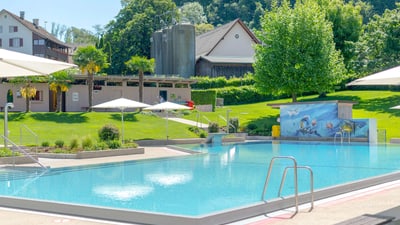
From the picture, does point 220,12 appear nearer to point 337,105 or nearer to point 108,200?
point 337,105

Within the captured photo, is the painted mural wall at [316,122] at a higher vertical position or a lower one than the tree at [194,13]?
lower

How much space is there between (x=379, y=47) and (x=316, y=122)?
777 inches

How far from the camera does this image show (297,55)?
140 feet

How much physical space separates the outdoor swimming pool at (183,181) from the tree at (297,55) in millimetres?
19104

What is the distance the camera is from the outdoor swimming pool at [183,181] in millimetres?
11555

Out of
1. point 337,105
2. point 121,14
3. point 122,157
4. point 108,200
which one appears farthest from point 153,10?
point 108,200

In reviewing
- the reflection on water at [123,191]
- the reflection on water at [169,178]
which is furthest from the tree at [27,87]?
the reflection on water at [123,191]

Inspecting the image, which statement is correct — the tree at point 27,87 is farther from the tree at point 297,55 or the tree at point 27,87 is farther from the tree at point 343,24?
the tree at point 343,24

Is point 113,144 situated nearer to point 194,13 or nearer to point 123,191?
point 123,191

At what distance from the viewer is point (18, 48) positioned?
7394 cm

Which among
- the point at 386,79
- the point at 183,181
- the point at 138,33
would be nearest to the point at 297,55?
the point at 183,181

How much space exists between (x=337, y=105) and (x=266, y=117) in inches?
531

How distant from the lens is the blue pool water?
11785 millimetres

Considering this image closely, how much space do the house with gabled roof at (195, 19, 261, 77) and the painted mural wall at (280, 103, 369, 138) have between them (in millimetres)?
28205
